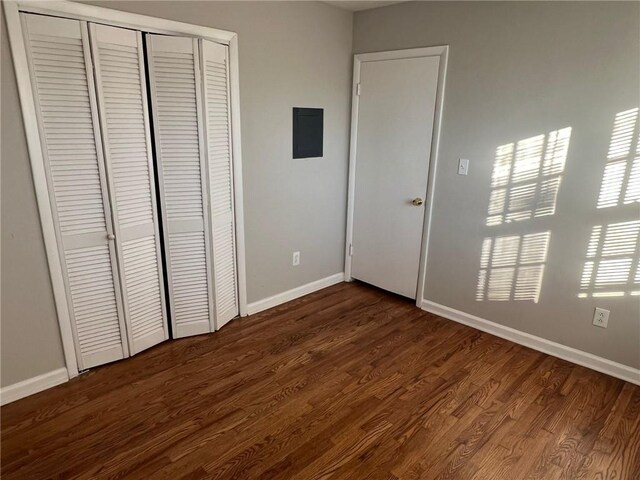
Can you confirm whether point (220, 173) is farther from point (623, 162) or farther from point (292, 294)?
point (623, 162)

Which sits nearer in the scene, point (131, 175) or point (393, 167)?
point (131, 175)

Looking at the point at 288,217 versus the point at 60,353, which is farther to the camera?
the point at 288,217

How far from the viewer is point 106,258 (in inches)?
93.0

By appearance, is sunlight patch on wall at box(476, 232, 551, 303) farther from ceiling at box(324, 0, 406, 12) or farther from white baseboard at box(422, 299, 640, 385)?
ceiling at box(324, 0, 406, 12)

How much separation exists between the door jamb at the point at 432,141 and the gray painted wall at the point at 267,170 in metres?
0.07

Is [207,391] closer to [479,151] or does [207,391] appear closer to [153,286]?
[153,286]

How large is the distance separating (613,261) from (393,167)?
1662 mm

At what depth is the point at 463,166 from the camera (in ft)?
9.65

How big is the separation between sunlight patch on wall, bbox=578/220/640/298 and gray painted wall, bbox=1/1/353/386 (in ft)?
6.55

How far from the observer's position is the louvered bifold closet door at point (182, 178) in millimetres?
2364

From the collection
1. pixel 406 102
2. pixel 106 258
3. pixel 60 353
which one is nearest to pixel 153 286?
pixel 106 258

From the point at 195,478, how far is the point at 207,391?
1.95ft

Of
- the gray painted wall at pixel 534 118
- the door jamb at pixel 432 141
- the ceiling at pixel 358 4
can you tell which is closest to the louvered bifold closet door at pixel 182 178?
the ceiling at pixel 358 4

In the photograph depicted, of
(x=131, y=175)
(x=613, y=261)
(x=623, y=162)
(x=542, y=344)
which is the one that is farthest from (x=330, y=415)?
(x=623, y=162)
